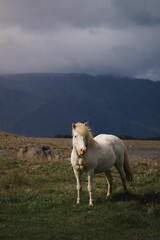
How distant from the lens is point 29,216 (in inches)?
644

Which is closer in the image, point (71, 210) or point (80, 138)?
point (71, 210)

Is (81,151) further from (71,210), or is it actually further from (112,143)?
(112,143)

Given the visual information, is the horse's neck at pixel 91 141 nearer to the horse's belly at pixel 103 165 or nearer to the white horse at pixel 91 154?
the white horse at pixel 91 154

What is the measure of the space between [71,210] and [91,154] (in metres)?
2.01

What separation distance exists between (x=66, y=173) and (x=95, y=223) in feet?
34.9

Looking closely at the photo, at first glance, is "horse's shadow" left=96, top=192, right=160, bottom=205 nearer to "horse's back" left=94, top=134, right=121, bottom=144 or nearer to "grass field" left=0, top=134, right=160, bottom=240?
"grass field" left=0, top=134, right=160, bottom=240

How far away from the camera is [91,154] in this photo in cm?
1784

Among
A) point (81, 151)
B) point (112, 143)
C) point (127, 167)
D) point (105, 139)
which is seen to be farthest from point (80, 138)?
point (127, 167)

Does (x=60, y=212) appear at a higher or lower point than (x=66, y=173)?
lower

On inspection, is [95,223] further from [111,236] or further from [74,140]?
[74,140]

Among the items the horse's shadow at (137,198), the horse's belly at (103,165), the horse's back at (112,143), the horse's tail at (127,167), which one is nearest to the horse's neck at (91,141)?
the horse's belly at (103,165)

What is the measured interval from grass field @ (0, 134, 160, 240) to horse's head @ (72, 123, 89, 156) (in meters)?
1.75

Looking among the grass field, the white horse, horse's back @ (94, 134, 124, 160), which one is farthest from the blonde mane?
the grass field

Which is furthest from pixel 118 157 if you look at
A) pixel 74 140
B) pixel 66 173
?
pixel 66 173
